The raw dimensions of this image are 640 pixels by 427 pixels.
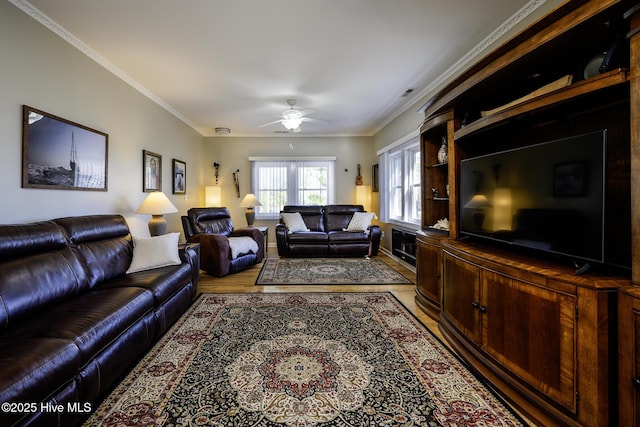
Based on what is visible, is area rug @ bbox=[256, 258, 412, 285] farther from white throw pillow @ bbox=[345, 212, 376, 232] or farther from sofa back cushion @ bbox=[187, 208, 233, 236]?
sofa back cushion @ bbox=[187, 208, 233, 236]

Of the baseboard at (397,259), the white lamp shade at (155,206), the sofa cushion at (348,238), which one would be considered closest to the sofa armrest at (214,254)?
the white lamp shade at (155,206)

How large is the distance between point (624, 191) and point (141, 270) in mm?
3563

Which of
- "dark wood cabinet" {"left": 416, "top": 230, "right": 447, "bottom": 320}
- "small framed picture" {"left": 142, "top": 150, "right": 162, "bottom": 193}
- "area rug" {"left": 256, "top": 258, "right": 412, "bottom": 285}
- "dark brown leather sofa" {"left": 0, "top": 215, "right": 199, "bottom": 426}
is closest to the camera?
"dark brown leather sofa" {"left": 0, "top": 215, "right": 199, "bottom": 426}

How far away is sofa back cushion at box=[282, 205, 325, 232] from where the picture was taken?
624 cm

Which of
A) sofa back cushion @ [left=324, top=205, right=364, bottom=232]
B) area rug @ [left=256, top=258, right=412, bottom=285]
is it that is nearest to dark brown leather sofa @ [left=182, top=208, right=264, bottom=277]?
area rug @ [left=256, top=258, right=412, bottom=285]

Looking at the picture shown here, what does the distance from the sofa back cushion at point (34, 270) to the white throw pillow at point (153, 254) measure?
52cm

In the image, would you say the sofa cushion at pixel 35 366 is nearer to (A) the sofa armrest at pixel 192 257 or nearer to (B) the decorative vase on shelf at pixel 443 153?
(A) the sofa armrest at pixel 192 257

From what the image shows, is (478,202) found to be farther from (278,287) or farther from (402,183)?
(402,183)

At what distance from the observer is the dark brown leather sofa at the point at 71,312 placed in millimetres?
1222

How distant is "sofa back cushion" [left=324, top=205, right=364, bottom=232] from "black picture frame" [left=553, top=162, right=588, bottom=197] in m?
4.78

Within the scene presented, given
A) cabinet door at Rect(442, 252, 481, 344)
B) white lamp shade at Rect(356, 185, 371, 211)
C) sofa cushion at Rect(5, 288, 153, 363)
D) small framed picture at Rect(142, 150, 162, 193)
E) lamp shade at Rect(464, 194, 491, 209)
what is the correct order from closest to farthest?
sofa cushion at Rect(5, 288, 153, 363) < cabinet door at Rect(442, 252, 481, 344) < lamp shade at Rect(464, 194, 491, 209) < small framed picture at Rect(142, 150, 162, 193) < white lamp shade at Rect(356, 185, 371, 211)

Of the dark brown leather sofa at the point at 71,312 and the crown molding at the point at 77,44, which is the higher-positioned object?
the crown molding at the point at 77,44

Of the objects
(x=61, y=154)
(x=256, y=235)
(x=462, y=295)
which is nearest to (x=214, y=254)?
(x=256, y=235)

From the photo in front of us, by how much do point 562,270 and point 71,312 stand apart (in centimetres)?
276
